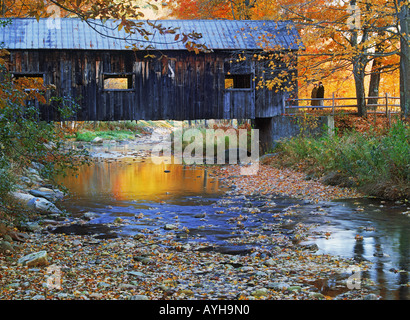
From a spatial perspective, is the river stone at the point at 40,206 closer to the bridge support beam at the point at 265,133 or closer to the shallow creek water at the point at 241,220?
the shallow creek water at the point at 241,220

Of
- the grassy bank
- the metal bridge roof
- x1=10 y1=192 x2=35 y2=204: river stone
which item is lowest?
x1=10 y1=192 x2=35 y2=204: river stone

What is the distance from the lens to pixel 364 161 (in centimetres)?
1247

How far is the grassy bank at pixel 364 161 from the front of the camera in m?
11.2

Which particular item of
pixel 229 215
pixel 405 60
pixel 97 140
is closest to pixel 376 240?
pixel 229 215

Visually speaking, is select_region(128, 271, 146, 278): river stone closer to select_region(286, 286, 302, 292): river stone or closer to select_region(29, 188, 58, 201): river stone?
select_region(286, 286, 302, 292): river stone

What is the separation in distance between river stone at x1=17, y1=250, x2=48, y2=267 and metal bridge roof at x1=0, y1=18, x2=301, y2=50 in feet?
38.8

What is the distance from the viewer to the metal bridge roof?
18078 millimetres

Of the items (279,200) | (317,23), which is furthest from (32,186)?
(317,23)

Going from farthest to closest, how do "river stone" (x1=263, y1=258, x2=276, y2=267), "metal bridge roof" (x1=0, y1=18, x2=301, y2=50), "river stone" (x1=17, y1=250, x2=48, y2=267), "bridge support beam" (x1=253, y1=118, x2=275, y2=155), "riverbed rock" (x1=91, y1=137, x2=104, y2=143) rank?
"riverbed rock" (x1=91, y1=137, x2=104, y2=143)
"bridge support beam" (x1=253, y1=118, x2=275, y2=155)
"metal bridge roof" (x1=0, y1=18, x2=301, y2=50)
"river stone" (x1=263, y1=258, x2=276, y2=267)
"river stone" (x1=17, y1=250, x2=48, y2=267)

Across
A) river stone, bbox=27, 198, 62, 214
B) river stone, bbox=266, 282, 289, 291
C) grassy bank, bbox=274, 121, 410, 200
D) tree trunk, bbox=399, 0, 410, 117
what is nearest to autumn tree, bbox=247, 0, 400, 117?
tree trunk, bbox=399, 0, 410, 117

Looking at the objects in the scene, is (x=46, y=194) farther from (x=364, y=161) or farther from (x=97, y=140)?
(x=97, y=140)

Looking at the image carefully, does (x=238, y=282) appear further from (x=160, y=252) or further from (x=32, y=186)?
(x=32, y=186)

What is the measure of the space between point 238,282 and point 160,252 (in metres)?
1.83

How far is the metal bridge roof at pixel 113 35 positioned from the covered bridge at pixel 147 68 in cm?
4
